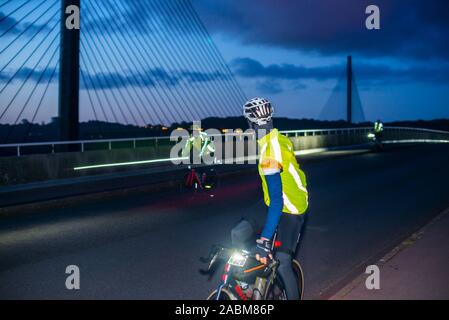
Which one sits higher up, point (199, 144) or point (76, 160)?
point (199, 144)

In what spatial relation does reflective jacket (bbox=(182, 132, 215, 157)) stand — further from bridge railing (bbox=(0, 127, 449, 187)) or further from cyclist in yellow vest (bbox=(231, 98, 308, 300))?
cyclist in yellow vest (bbox=(231, 98, 308, 300))

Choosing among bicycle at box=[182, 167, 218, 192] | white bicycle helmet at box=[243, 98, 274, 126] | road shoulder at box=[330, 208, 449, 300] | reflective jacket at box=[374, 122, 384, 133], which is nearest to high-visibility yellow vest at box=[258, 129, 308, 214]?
white bicycle helmet at box=[243, 98, 274, 126]

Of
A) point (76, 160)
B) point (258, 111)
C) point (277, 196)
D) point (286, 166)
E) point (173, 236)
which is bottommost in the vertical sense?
point (173, 236)

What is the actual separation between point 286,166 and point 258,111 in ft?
1.47

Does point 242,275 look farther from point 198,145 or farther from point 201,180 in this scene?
point 201,180

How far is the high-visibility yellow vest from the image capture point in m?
3.71

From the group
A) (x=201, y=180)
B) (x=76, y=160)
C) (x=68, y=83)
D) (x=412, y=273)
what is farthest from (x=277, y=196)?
(x=76, y=160)

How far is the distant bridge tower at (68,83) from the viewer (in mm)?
16469

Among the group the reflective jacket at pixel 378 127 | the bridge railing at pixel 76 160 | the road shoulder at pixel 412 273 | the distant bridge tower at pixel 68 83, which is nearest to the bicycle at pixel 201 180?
the bridge railing at pixel 76 160

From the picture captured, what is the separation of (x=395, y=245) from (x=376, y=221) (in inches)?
86.9

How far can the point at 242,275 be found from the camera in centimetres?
359

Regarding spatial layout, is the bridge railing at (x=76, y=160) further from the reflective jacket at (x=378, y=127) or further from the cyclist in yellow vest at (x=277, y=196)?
the cyclist in yellow vest at (x=277, y=196)
